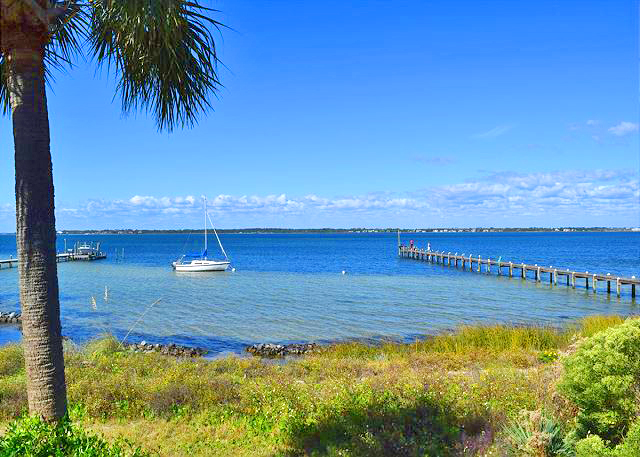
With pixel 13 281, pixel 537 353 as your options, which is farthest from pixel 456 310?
pixel 13 281

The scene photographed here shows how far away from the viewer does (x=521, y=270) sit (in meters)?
51.1

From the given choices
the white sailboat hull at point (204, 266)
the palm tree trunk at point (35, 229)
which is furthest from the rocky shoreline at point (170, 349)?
the white sailboat hull at point (204, 266)

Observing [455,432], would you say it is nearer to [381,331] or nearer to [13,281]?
[381,331]

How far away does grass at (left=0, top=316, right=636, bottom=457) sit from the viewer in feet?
21.7

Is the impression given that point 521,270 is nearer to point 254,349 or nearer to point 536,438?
point 254,349

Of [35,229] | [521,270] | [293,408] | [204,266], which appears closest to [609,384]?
[293,408]

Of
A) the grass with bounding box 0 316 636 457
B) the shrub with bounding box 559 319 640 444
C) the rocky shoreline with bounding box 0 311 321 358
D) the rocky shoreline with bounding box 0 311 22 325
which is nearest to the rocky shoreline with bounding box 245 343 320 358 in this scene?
the rocky shoreline with bounding box 0 311 321 358

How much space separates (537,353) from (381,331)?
8382 millimetres

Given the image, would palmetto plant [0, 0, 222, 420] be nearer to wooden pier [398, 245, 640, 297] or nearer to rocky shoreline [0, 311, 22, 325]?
rocky shoreline [0, 311, 22, 325]

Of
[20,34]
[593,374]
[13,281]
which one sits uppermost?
[20,34]

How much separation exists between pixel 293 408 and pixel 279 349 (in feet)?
35.5

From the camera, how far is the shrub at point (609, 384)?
6145 millimetres

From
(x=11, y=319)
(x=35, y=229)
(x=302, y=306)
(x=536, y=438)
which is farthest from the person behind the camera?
(x=302, y=306)

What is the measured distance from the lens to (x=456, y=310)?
29.2m
